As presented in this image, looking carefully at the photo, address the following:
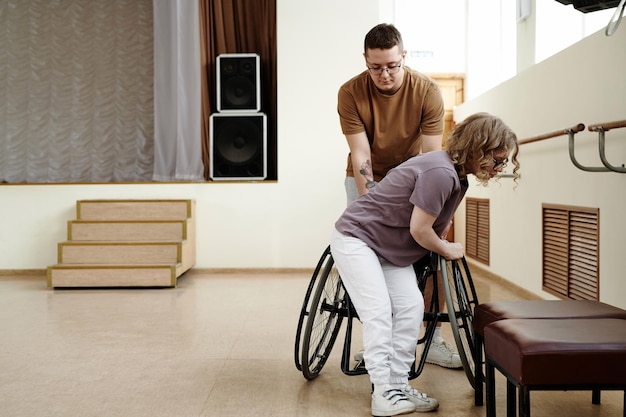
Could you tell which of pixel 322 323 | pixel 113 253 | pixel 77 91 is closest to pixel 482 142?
pixel 322 323

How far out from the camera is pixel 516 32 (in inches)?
178

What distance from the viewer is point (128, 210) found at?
5.26 metres

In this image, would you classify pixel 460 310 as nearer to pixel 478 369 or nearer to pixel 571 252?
pixel 478 369

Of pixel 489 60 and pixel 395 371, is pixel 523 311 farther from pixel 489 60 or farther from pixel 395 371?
pixel 489 60

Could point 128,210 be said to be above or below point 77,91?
below

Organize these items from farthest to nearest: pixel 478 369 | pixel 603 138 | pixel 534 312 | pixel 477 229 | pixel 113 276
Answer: pixel 477 229, pixel 113 276, pixel 603 138, pixel 478 369, pixel 534 312

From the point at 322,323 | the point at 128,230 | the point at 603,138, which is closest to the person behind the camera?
the point at 322,323

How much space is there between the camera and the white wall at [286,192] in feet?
18.0

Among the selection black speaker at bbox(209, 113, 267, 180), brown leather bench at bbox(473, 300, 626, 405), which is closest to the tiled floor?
brown leather bench at bbox(473, 300, 626, 405)

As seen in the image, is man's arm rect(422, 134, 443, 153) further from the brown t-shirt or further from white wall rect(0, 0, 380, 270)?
white wall rect(0, 0, 380, 270)

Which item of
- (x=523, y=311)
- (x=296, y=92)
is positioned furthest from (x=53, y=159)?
(x=523, y=311)

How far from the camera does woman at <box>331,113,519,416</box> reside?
1.98m

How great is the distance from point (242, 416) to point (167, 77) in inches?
161

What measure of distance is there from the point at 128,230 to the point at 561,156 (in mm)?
3122
